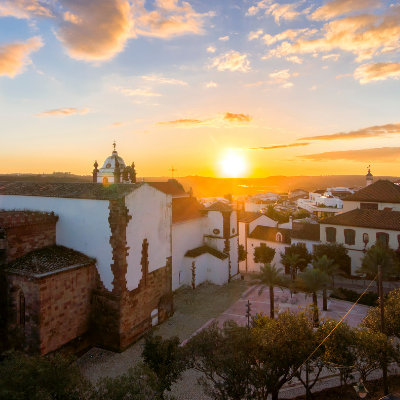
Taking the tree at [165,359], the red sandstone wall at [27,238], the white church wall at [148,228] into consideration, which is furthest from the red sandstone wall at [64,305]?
the tree at [165,359]

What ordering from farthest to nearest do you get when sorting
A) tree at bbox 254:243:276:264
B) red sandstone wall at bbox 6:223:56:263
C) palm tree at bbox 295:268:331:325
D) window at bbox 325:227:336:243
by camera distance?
tree at bbox 254:243:276:264 → window at bbox 325:227:336:243 → palm tree at bbox 295:268:331:325 → red sandstone wall at bbox 6:223:56:263

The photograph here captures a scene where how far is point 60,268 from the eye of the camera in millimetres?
14914

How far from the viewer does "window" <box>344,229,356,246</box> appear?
1265 inches

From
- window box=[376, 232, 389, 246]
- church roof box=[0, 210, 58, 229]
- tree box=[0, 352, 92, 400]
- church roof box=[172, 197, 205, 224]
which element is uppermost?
church roof box=[0, 210, 58, 229]

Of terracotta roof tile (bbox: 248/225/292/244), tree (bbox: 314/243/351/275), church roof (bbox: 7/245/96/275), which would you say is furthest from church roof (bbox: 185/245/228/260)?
church roof (bbox: 7/245/96/275)

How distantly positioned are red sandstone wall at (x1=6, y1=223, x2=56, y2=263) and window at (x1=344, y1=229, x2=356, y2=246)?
2885cm

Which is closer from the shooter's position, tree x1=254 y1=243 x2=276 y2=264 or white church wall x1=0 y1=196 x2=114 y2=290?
white church wall x1=0 y1=196 x2=114 y2=290

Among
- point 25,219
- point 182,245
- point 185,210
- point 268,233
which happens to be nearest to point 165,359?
point 25,219

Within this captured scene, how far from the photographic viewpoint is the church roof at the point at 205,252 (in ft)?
91.6

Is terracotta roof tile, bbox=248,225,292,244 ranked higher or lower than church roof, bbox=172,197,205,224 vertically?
lower

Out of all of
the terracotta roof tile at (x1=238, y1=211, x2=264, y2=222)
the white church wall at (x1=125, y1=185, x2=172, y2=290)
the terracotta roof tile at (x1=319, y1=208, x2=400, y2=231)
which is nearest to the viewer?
the white church wall at (x1=125, y1=185, x2=172, y2=290)

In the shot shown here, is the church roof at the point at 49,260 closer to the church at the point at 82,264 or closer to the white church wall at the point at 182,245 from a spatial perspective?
the church at the point at 82,264

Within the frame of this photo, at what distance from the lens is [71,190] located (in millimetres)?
18578

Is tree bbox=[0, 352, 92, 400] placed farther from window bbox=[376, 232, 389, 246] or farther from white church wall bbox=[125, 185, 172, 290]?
window bbox=[376, 232, 389, 246]
